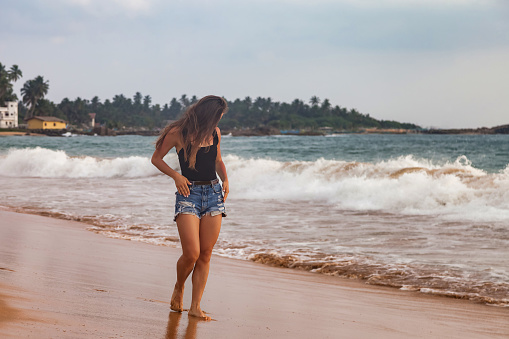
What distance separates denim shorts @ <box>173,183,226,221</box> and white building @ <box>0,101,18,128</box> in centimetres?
12940

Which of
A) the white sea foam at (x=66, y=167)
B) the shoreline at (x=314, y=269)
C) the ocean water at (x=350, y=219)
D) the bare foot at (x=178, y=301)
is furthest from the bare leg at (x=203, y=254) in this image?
the white sea foam at (x=66, y=167)

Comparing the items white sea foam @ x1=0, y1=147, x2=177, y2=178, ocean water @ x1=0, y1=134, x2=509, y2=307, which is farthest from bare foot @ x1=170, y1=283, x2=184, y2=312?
white sea foam @ x1=0, y1=147, x2=177, y2=178

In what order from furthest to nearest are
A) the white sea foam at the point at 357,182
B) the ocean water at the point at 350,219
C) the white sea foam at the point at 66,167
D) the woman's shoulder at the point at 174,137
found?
the white sea foam at the point at 66,167 → the white sea foam at the point at 357,182 → the ocean water at the point at 350,219 → the woman's shoulder at the point at 174,137

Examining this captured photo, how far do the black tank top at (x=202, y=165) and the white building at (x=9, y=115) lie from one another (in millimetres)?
129337

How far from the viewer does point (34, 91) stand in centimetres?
12925

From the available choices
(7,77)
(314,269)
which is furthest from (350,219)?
(7,77)

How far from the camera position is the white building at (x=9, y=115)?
121938 mm

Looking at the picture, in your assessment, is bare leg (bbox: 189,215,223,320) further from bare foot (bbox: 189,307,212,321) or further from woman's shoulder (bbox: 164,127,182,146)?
woman's shoulder (bbox: 164,127,182,146)

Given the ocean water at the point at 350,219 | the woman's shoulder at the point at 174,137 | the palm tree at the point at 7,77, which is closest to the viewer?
the woman's shoulder at the point at 174,137

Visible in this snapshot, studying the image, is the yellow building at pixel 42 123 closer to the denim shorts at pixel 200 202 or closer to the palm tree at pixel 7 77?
the palm tree at pixel 7 77

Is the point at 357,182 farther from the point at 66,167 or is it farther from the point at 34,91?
the point at 34,91

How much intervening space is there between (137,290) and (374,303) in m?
2.31

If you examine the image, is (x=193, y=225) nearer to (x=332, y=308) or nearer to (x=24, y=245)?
(x=332, y=308)

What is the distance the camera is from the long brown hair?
4297 millimetres
